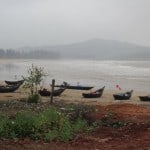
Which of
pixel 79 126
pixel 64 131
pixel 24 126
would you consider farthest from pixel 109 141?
pixel 24 126

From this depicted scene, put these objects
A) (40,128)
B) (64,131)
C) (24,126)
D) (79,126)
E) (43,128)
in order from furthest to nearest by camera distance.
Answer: (79,126), (43,128), (40,128), (64,131), (24,126)

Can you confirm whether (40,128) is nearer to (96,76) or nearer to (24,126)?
(24,126)

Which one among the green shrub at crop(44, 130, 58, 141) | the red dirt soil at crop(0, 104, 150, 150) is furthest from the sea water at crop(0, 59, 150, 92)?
the green shrub at crop(44, 130, 58, 141)

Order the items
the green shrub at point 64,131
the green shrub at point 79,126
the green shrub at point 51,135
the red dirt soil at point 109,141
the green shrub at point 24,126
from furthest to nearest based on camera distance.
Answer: the green shrub at point 79,126, the green shrub at point 24,126, the green shrub at point 64,131, the green shrub at point 51,135, the red dirt soil at point 109,141

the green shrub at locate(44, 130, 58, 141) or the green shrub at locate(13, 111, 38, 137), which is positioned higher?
the green shrub at locate(13, 111, 38, 137)

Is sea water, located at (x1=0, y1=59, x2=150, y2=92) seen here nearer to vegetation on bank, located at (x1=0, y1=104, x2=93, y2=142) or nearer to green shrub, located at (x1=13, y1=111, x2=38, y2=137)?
vegetation on bank, located at (x1=0, y1=104, x2=93, y2=142)

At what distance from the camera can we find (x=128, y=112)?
18469mm

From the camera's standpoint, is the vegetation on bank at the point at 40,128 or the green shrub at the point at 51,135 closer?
the green shrub at the point at 51,135

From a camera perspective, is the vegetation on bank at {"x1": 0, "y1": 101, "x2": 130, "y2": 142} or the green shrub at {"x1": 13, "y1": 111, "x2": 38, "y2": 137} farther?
the green shrub at {"x1": 13, "y1": 111, "x2": 38, "y2": 137}

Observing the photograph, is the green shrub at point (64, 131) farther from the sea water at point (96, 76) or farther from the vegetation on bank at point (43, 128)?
the sea water at point (96, 76)

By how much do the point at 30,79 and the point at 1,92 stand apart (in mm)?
11422

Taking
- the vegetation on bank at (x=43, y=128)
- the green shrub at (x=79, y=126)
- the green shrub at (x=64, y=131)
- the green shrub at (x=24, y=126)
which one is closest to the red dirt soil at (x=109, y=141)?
the green shrub at (x=64, y=131)

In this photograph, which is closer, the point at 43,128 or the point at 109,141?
the point at 109,141

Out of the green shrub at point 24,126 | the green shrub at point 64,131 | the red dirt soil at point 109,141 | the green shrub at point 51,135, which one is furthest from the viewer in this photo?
the green shrub at point 24,126
